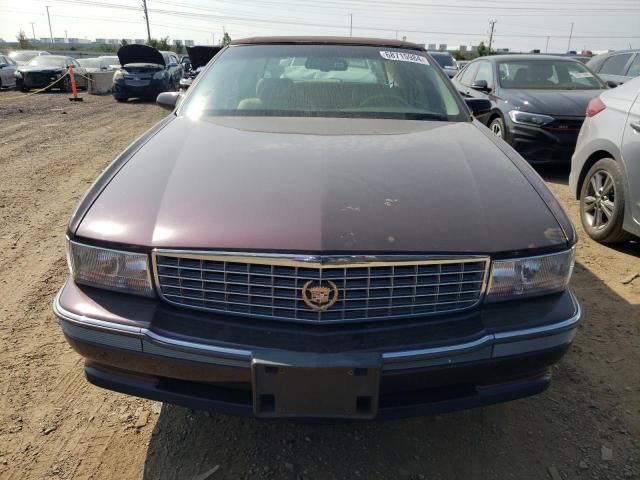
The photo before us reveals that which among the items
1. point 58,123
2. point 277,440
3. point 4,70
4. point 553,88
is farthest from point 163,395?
point 4,70

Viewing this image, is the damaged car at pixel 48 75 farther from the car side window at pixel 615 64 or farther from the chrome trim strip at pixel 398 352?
the chrome trim strip at pixel 398 352

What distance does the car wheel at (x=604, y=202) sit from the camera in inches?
154

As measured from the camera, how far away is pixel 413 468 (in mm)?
2029

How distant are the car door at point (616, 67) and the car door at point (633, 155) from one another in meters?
5.92

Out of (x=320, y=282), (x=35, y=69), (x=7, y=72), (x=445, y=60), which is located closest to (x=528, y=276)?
(x=320, y=282)

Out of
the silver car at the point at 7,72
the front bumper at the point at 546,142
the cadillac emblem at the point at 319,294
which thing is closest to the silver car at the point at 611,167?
the front bumper at the point at 546,142

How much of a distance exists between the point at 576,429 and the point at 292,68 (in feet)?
8.32

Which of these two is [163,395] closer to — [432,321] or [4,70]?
[432,321]

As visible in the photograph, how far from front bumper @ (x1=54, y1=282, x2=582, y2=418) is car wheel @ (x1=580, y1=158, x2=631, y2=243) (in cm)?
250

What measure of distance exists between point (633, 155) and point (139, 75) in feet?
47.4

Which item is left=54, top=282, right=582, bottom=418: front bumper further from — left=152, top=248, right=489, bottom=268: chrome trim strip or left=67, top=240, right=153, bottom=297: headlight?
left=152, top=248, right=489, bottom=268: chrome trim strip

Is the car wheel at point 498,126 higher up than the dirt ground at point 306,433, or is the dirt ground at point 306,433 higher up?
the car wheel at point 498,126

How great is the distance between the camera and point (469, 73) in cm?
837

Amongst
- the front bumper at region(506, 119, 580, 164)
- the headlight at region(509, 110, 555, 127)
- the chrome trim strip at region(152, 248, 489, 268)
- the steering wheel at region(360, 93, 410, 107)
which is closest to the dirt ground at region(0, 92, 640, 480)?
the chrome trim strip at region(152, 248, 489, 268)
